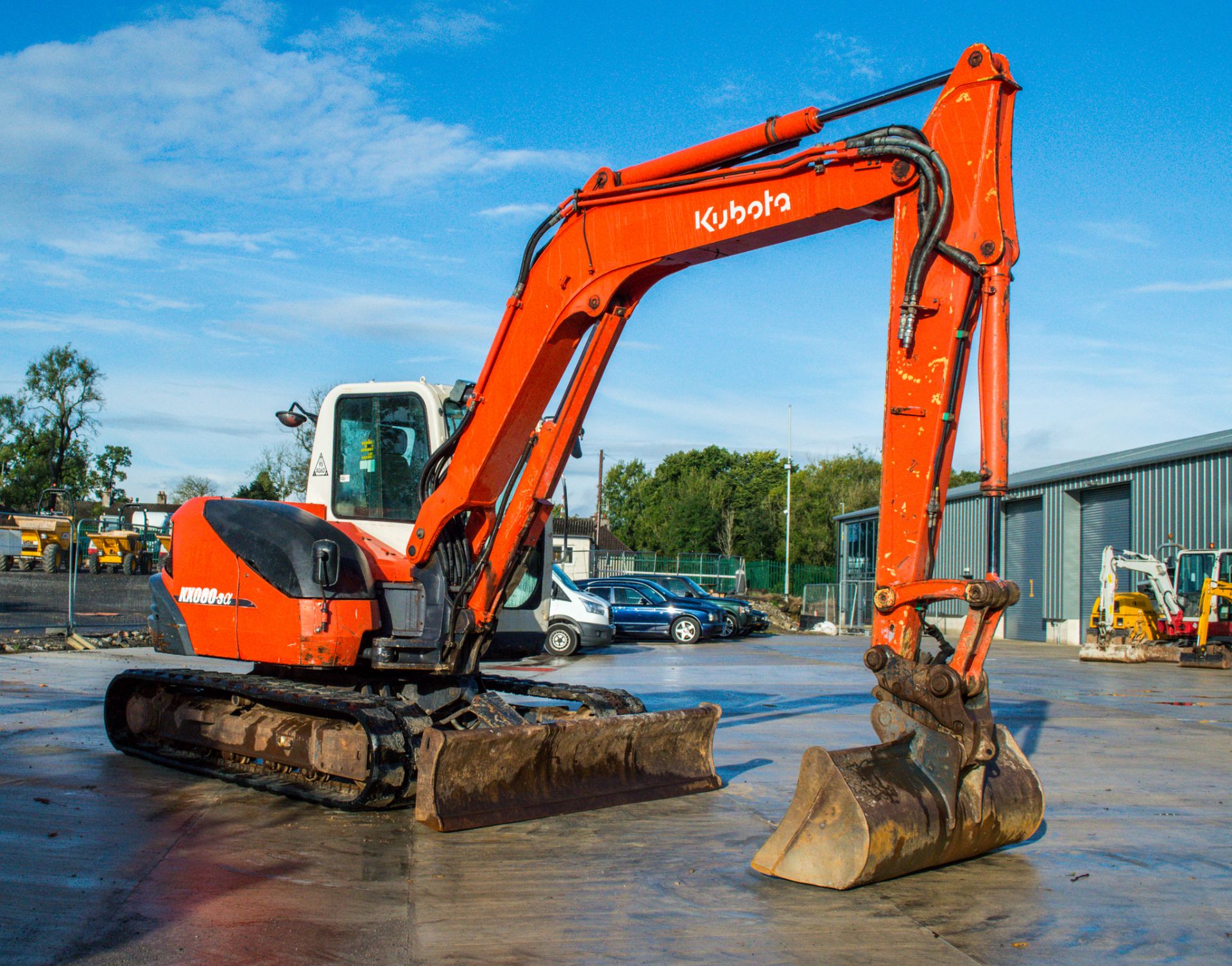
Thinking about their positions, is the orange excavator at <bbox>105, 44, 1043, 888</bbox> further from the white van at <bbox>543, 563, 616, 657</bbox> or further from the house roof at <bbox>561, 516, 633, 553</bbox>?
the house roof at <bbox>561, 516, 633, 553</bbox>

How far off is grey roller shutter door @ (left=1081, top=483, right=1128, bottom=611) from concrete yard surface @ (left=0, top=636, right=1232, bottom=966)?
22.3m

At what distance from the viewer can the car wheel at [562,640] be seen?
22.4 m

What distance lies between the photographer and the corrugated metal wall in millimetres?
25594

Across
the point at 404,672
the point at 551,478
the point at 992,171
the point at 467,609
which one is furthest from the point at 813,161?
the point at 404,672

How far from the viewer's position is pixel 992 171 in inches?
230

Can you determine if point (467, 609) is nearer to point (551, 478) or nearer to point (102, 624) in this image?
point (551, 478)

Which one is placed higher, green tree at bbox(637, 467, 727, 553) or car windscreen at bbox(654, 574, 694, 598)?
green tree at bbox(637, 467, 727, 553)

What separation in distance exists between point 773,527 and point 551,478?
3027 inches

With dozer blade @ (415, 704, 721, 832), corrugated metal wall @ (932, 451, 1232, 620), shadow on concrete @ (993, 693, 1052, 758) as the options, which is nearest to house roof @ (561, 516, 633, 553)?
corrugated metal wall @ (932, 451, 1232, 620)

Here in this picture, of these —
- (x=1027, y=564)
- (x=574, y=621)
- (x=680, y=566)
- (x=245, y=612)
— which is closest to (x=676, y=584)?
(x=574, y=621)

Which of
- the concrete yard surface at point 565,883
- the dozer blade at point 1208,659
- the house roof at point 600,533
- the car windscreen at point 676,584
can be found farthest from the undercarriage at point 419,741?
the house roof at point 600,533

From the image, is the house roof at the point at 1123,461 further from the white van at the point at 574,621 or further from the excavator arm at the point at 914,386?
the excavator arm at the point at 914,386

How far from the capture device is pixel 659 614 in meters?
28.1

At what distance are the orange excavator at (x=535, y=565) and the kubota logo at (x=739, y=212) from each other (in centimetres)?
1
